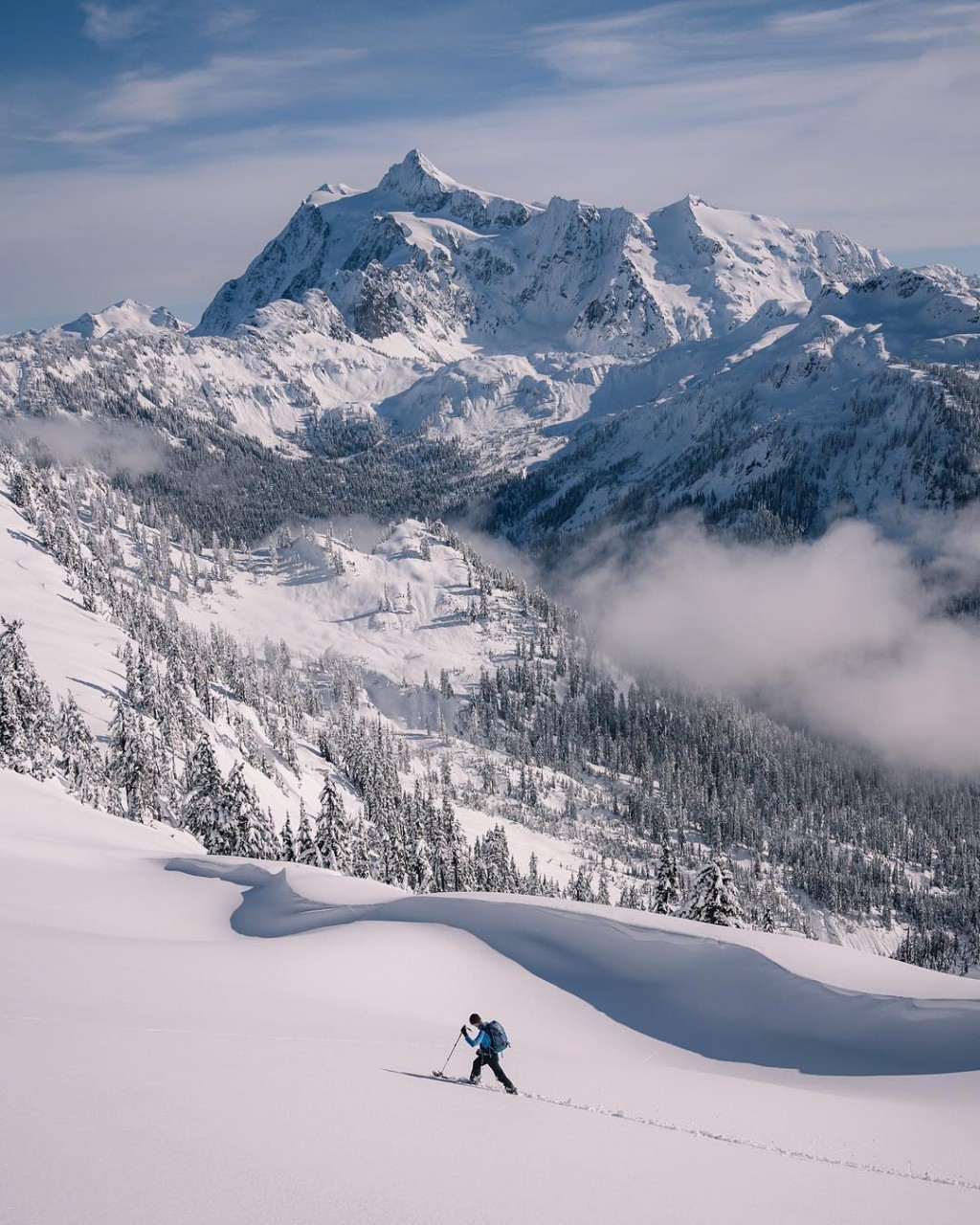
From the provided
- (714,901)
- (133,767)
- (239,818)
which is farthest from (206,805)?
(714,901)

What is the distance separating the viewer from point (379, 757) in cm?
13162

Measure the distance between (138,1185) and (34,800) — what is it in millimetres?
32659

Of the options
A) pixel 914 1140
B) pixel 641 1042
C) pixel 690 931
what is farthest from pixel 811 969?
pixel 914 1140

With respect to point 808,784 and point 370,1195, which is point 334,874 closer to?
point 370,1195

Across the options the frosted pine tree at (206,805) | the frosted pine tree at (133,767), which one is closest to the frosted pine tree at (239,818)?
the frosted pine tree at (206,805)

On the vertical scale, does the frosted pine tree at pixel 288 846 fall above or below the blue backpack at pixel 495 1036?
below

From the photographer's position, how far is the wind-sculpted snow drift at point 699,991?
57.2ft

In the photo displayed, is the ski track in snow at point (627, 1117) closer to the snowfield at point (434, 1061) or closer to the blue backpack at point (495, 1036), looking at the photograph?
the snowfield at point (434, 1061)

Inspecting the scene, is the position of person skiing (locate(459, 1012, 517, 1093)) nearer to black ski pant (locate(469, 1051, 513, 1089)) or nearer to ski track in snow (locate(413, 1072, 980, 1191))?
black ski pant (locate(469, 1051, 513, 1089))

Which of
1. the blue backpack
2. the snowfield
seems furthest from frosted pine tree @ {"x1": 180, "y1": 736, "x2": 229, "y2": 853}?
the blue backpack

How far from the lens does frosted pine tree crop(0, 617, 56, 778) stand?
46.5 m

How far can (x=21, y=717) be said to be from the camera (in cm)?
Result: 4828

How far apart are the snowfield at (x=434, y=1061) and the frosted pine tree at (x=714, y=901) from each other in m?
22.7

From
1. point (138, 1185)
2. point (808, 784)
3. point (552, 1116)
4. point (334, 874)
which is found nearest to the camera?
point (138, 1185)
